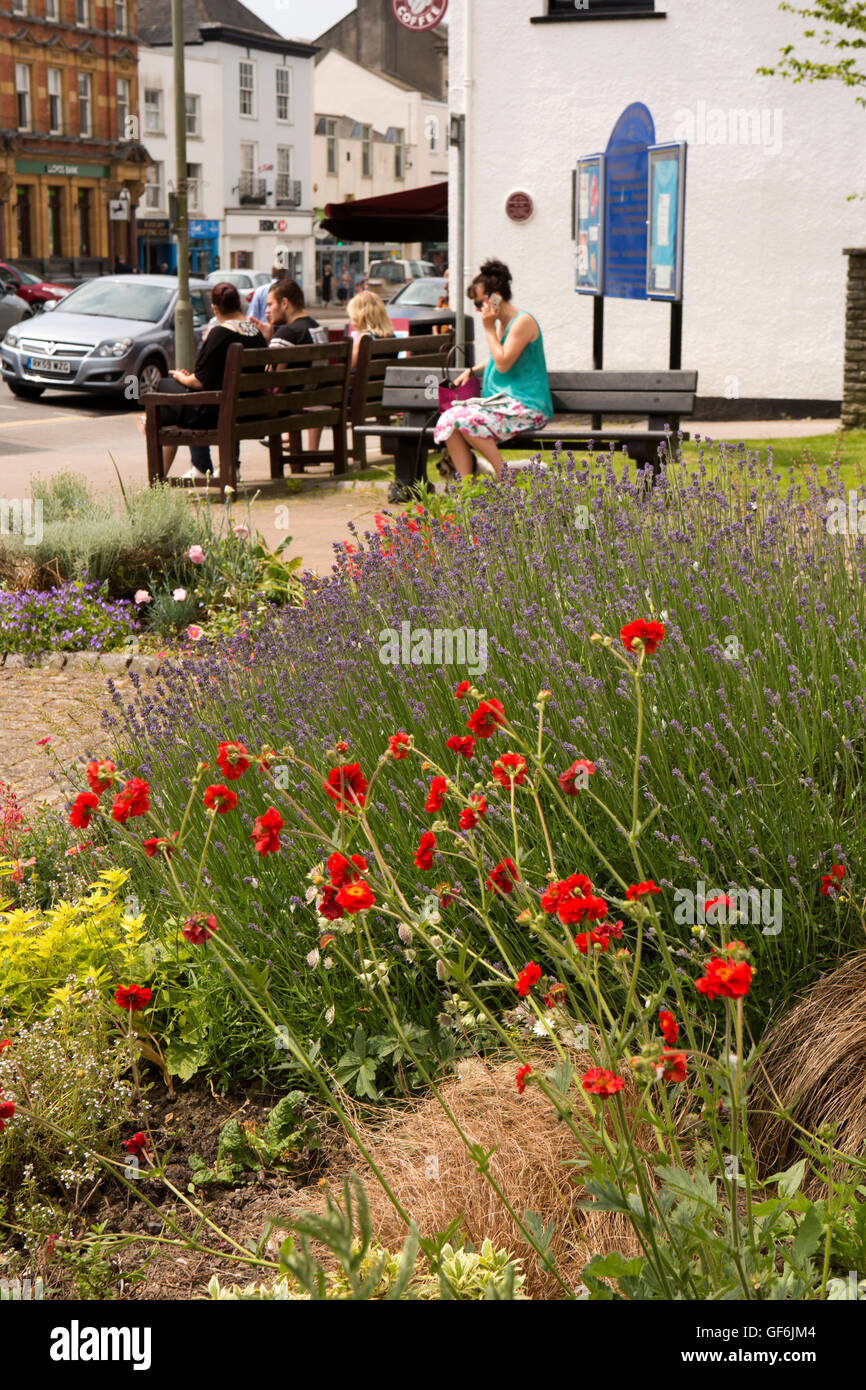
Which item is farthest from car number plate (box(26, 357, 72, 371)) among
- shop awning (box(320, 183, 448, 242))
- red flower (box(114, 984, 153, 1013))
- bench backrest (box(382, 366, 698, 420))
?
red flower (box(114, 984, 153, 1013))

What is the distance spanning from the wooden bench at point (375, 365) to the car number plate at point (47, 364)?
7.19 metres

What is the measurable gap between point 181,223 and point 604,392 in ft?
44.4

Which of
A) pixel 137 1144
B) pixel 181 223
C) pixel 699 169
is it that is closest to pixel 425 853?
pixel 137 1144

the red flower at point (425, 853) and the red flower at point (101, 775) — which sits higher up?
the red flower at point (101, 775)

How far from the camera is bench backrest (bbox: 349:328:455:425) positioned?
1333 centimetres

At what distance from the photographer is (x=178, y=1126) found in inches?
119

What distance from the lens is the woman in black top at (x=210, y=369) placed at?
11383mm

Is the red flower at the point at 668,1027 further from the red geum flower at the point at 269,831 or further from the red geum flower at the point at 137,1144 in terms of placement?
the red geum flower at the point at 137,1144

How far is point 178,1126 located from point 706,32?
16335 millimetres

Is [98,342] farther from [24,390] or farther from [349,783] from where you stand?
[349,783]

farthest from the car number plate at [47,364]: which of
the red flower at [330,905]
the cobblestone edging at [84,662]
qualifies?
the red flower at [330,905]

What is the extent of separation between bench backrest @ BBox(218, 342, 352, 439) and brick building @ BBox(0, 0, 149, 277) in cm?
4184

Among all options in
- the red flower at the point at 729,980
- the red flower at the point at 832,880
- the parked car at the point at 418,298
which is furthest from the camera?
the parked car at the point at 418,298
